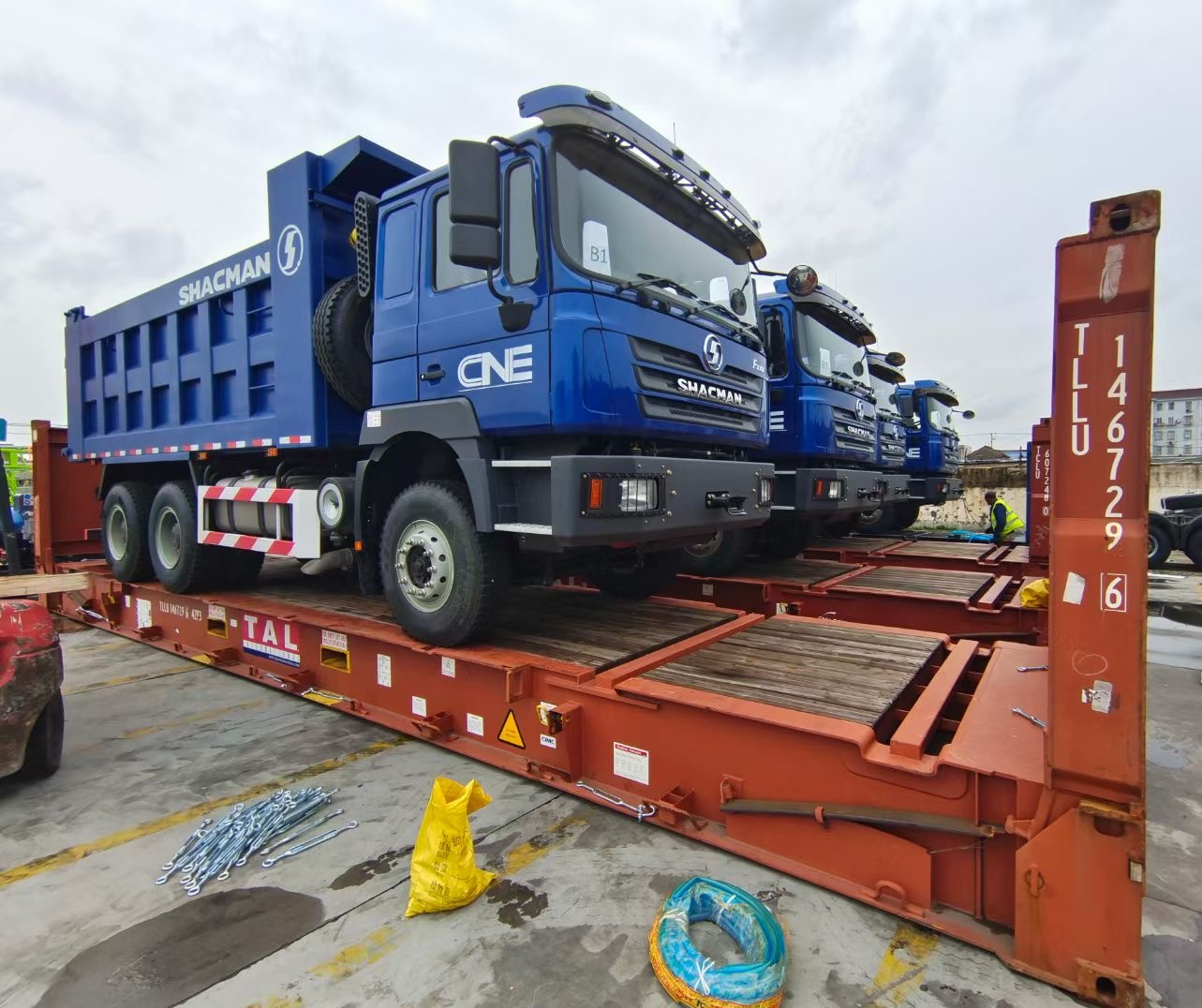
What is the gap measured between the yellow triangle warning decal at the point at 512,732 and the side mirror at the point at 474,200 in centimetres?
209

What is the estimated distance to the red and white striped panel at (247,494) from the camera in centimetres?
482

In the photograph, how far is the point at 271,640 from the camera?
190 inches

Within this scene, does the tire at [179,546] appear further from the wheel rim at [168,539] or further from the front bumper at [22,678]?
the front bumper at [22,678]

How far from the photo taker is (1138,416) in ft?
5.70

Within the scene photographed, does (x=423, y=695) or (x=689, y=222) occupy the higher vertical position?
(x=689, y=222)

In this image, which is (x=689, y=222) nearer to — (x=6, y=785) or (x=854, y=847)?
(x=854, y=847)

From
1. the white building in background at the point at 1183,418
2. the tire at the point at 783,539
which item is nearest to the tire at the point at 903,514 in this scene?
the tire at the point at 783,539

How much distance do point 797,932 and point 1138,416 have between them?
1.77 meters

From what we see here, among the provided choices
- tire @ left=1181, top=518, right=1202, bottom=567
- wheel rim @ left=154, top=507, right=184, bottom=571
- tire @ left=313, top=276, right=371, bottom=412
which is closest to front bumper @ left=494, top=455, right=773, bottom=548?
tire @ left=313, top=276, right=371, bottom=412

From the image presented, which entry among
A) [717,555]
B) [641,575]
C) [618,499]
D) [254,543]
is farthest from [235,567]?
[618,499]

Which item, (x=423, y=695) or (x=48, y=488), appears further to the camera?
(x=48, y=488)

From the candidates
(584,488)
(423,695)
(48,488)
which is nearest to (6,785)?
(423,695)

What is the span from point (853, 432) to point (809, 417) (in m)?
0.86

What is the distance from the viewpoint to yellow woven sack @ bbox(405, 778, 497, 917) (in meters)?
2.30
